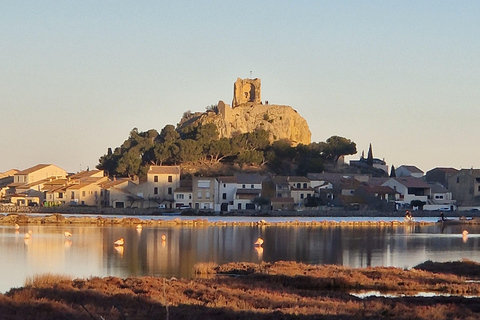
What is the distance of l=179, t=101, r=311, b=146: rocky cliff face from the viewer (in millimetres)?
121062

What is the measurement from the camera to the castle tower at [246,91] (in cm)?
13488

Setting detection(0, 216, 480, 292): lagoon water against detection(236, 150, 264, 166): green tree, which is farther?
detection(236, 150, 264, 166): green tree

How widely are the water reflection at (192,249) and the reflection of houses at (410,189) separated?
27.5m

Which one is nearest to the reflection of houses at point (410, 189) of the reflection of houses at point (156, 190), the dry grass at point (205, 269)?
the reflection of houses at point (156, 190)

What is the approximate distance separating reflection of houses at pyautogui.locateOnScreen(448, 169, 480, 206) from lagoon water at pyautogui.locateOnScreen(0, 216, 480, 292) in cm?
3134

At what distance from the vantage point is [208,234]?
5131 cm

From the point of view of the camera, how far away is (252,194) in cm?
8219

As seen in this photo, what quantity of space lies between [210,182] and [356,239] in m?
35.4

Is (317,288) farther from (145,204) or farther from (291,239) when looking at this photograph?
(145,204)

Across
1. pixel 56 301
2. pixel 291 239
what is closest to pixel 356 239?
pixel 291 239

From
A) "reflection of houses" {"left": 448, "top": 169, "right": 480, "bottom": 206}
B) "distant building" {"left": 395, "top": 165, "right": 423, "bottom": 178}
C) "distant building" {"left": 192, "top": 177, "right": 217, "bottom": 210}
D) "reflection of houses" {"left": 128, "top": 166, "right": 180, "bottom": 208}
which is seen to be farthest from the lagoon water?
"distant building" {"left": 395, "top": 165, "right": 423, "bottom": 178}

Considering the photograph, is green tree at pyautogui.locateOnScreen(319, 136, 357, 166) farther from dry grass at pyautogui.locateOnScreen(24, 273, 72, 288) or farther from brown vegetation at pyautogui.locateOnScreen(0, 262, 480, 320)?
dry grass at pyautogui.locateOnScreen(24, 273, 72, 288)

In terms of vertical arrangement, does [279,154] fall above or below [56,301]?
above

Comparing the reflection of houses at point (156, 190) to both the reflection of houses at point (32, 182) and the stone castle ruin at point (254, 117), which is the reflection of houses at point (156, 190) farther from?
the stone castle ruin at point (254, 117)
